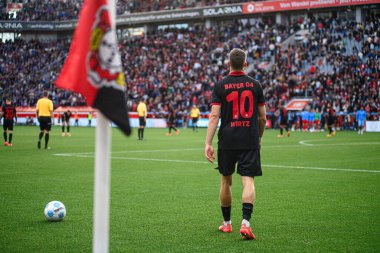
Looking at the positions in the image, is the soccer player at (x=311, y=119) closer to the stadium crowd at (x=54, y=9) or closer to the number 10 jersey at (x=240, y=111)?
the stadium crowd at (x=54, y=9)

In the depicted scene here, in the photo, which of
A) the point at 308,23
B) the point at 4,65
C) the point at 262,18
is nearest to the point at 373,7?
the point at 308,23

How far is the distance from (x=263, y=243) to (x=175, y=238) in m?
1.06

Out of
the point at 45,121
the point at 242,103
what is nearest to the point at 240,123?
the point at 242,103

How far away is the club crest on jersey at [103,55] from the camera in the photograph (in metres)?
3.59

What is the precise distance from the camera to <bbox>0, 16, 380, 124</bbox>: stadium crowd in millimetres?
45281

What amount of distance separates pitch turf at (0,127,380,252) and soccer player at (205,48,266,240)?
0.87m

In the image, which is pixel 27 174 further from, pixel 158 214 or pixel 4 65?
pixel 4 65

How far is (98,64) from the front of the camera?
11.9ft

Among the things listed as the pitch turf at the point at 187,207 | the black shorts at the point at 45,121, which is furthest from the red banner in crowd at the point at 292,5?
the pitch turf at the point at 187,207

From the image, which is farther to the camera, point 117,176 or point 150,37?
point 150,37

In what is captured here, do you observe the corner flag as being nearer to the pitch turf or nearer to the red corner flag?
the red corner flag

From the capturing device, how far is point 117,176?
14.2 metres

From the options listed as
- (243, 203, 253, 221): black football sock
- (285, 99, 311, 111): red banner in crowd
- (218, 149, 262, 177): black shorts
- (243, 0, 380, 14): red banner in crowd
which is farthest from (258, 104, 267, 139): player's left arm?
(243, 0, 380, 14): red banner in crowd

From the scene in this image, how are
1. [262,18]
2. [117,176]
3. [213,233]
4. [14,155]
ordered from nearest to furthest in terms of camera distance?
1. [213,233]
2. [117,176]
3. [14,155]
4. [262,18]
